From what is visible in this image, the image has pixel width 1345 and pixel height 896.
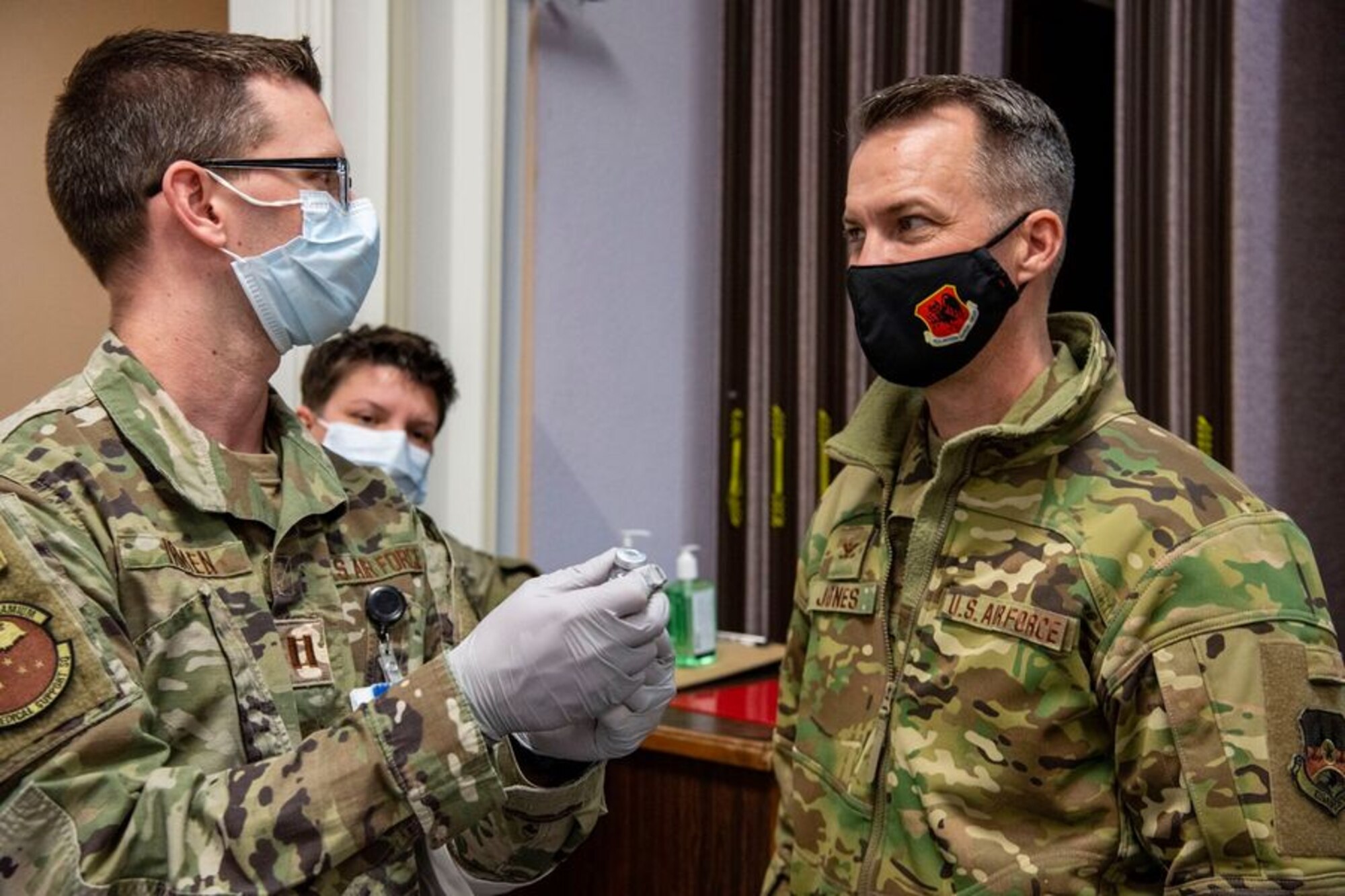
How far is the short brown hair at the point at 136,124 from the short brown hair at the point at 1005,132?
2.35 feet

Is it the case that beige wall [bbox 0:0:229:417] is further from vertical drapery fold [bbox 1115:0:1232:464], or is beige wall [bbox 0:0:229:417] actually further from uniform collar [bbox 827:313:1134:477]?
vertical drapery fold [bbox 1115:0:1232:464]

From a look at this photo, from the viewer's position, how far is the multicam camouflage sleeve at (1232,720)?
1.17m

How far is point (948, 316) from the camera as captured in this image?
1419 millimetres

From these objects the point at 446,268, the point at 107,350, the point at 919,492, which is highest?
the point at 446,268

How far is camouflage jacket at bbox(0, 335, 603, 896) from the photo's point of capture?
3.15ft

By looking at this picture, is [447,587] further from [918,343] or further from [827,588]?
[918,343]

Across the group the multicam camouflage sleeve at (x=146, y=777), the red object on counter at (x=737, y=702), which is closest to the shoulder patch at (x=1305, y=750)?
the multicam camouflage sleeve at (x=146, y=777)

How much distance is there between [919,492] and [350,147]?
1418 mm

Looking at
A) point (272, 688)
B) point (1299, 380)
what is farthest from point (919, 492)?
point (1299, 380)

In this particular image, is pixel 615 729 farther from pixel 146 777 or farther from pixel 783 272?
pixel 783 272

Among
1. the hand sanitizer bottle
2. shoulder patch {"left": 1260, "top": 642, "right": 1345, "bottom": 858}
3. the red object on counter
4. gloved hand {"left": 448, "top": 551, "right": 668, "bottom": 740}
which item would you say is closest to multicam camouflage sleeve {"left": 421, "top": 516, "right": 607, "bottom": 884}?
gloved hand {"left": 448, "top": 551, "right": 668, "bottom": 740}

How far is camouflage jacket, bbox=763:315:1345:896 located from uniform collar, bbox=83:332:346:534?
2.12ft

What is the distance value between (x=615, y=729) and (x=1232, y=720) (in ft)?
1.89

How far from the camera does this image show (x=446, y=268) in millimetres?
2533
